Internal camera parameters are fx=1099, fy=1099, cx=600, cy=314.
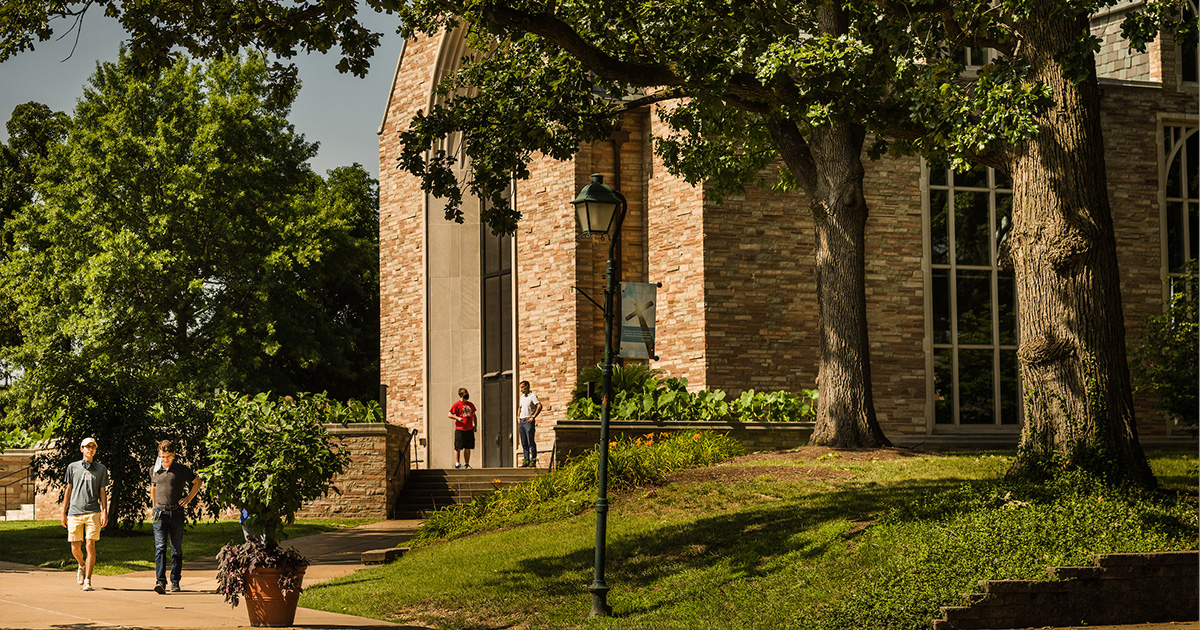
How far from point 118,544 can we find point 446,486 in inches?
234

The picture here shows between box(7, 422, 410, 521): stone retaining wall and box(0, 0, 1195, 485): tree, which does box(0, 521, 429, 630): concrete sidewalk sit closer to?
box(7, 422, 410, 521): stone retaining wall

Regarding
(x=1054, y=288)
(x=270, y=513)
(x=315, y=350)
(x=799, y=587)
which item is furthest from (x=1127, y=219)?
(x=315, y=350)

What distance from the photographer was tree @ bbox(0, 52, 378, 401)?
1102 inches

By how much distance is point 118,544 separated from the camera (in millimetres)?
16516

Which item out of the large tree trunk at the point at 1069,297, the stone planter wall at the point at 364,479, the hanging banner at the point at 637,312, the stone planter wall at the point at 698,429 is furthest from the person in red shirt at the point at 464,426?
the large tree trunk at the point at 1069,297

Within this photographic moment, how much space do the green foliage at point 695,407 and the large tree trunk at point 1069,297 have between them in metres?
8.16

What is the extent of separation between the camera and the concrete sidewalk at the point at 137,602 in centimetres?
919

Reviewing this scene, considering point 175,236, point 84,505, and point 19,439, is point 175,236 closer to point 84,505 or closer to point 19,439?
point 19,439

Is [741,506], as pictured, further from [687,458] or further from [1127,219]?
[1127,219]

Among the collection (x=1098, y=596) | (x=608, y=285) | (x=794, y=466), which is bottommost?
(x=1098, y=596)

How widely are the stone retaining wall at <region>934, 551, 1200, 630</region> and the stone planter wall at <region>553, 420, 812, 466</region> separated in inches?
353

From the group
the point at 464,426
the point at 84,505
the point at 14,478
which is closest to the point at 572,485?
the point at 84,505

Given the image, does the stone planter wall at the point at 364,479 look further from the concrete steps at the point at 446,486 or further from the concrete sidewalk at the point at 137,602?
the concrete sidewalk at the point at 137,602

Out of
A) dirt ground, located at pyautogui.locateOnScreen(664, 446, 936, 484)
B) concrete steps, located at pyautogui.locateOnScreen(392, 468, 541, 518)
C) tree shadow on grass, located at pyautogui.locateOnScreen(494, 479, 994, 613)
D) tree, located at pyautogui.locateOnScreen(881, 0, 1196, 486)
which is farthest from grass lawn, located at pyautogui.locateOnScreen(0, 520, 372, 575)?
tree, located at pyautogui.locateOnScreen(881, 0, 1196, 486)
